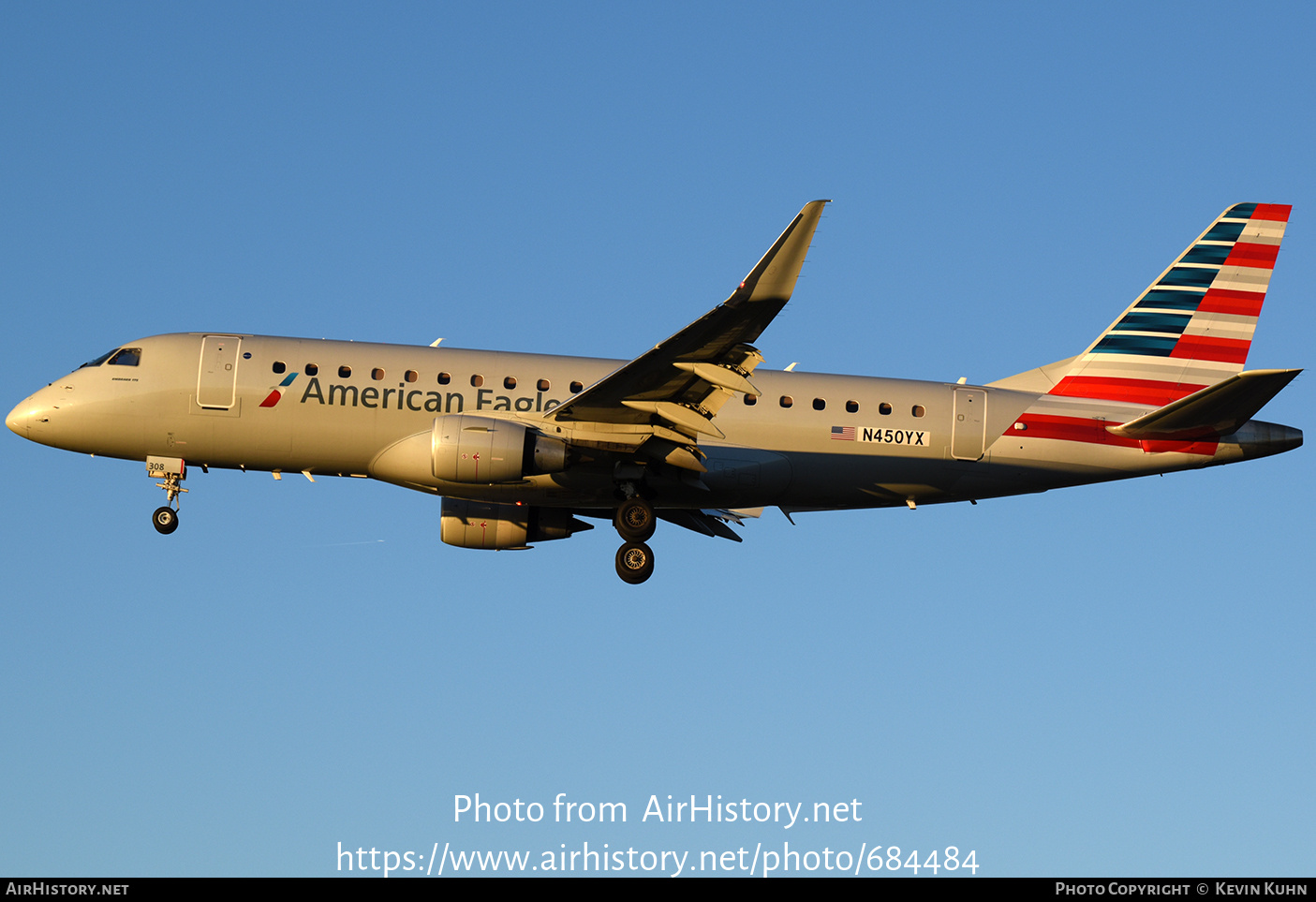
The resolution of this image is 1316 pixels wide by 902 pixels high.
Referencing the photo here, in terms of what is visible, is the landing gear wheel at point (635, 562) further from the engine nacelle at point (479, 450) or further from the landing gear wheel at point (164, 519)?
the landing gear wheel at point (164, 519)

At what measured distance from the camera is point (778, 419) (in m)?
30.8

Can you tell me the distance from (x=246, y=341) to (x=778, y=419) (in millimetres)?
11797

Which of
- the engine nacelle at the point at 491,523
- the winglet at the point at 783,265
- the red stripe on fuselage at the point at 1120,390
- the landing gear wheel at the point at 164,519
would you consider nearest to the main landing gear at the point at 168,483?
the landing gear wheel at the point at 164,519

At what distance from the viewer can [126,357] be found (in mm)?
31750

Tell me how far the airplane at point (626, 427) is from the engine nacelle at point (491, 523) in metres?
1.17

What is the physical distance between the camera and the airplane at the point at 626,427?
98.6 feet

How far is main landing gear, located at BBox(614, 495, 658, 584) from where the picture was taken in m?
30.6

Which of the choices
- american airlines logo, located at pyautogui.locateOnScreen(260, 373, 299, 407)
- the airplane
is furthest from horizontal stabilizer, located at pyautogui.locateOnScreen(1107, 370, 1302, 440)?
american airlines logo, located at pyautogui.locateOnScreen(260, 373, 299, 407)

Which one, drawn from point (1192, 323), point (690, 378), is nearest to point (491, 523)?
point (690, 378)

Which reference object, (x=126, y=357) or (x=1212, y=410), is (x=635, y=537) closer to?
(x=126, y=357)

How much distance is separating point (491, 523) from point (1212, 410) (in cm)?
1593

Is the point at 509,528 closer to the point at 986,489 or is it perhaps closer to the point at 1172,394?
the point at 986,489
